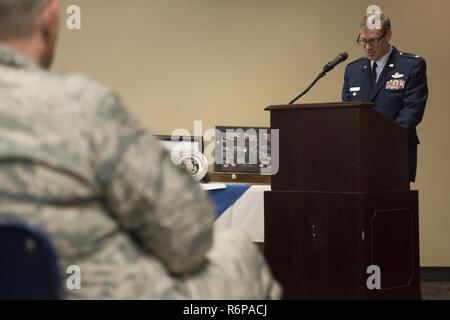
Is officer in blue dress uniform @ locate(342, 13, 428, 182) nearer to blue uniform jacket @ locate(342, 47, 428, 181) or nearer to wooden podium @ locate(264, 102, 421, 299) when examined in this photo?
blue uniform jacket @ locate(342, 47, 428, 181)

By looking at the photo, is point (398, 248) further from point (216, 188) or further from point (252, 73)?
point (252, 73)

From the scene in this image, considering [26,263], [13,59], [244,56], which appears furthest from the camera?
[244,56]

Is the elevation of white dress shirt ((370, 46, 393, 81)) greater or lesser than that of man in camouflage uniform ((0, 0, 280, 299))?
greater

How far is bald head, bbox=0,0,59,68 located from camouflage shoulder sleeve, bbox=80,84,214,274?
17 cm

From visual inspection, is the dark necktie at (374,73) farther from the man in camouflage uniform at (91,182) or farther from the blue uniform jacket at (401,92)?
the man in camouflage uniform at (91,182)

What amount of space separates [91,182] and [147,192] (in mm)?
86

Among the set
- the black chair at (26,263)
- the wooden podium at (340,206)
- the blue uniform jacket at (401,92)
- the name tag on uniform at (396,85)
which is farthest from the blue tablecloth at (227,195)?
the black chair at (26,263)

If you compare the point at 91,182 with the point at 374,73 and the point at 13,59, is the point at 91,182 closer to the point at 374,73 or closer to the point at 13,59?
the point at 13,59

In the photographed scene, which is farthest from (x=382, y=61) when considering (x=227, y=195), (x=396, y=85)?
(x=227, y=195)

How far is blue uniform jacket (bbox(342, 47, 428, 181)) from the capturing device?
3.74 m

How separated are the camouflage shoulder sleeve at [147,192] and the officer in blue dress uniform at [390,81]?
2.80 m

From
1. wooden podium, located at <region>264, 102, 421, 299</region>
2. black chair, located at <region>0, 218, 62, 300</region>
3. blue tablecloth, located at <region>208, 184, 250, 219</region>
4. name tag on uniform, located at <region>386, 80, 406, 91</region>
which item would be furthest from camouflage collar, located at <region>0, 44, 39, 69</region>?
name tag on uniform, located at <region>386, 80, 406, 91</region>

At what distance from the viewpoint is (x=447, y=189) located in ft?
17.6

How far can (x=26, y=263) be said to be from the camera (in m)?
A: 0.95
